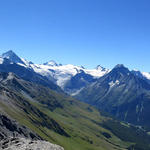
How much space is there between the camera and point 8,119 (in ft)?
513

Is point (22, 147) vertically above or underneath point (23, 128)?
underneath

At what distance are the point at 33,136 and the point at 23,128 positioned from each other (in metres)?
9.23

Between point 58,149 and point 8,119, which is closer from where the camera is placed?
point 58,149

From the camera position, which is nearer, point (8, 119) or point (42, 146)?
point (42, 146)

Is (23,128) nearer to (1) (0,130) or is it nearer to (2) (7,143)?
(1) (0,130)

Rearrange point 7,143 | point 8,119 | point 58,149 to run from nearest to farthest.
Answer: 1. point 58,149
2. point 7,143
3. point 8,119

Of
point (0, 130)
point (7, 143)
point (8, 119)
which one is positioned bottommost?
point (7, 143)

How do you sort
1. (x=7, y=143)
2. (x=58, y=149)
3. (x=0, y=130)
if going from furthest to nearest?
(x=0, y=130) → (x=7, y=143) → (x=58, y=149)

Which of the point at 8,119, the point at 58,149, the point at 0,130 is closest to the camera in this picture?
the point at 58,149

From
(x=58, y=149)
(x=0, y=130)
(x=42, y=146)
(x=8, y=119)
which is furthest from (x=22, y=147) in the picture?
(x=8, y=119)

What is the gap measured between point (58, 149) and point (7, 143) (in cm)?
A: 1835

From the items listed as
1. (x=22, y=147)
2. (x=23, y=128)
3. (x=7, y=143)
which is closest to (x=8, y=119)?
(x=23, y=128)

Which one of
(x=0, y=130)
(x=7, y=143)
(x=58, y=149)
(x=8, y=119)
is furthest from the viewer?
(x=8, y=119)

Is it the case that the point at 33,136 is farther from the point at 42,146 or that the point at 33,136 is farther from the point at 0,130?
the point at 42,146
